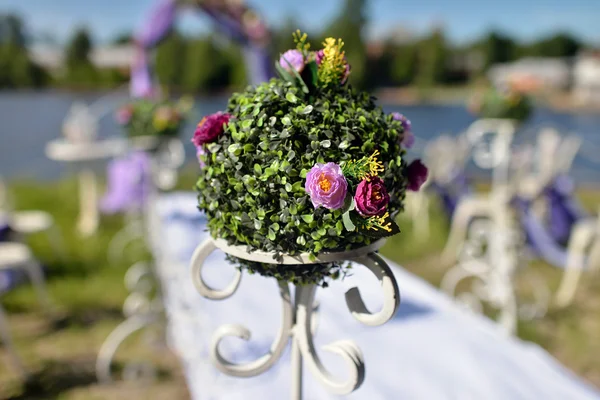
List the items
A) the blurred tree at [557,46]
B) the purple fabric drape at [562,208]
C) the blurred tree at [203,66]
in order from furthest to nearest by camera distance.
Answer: the blurred tree at [557,46] → the blurred tree at [203,66] → the purple fabric drape at [562,208]

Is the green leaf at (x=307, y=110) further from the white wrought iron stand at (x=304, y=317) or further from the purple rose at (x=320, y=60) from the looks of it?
the white wrought iron stand at (x=304, y=317)

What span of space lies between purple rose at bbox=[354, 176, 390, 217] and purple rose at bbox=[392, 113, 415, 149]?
0.28m

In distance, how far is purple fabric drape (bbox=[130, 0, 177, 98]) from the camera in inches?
243

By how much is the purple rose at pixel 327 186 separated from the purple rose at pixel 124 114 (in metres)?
2.47

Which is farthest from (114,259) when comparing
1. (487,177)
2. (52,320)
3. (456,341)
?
(487,177)

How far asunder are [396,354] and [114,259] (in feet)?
13.2

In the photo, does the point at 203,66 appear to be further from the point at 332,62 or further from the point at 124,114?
the point at 332,62

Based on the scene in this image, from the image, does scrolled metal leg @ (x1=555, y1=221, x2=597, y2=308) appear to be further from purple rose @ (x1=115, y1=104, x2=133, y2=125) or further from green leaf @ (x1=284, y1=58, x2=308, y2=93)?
green leaf @ (x1=284, y1=58, x2=308, y2=93)

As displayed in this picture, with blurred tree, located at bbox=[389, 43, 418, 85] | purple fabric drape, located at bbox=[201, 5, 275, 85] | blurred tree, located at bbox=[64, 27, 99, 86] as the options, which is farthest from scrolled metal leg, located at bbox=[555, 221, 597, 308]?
blurred tree, located at bbox=[64, 27, 99, 86]

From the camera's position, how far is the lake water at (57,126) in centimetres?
461

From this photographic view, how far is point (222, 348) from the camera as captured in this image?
1619mm

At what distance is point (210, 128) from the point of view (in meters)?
0.99

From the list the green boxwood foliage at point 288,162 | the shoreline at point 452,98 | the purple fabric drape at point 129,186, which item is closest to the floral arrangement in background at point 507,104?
the green boxwood foliage at point 288,162

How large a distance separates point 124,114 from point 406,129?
7.86ft
